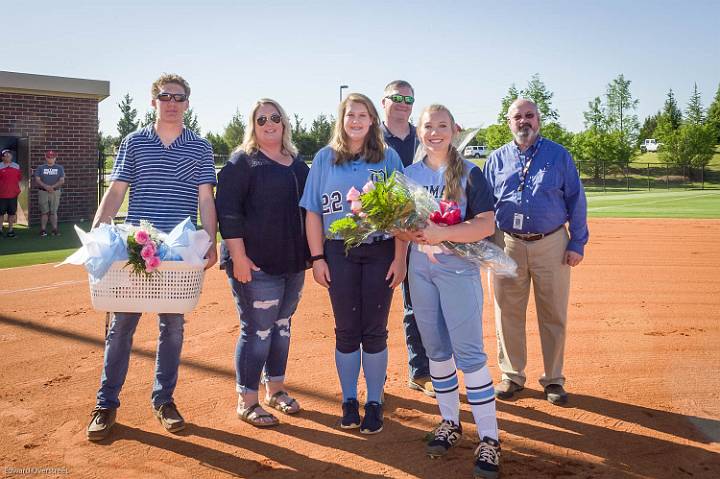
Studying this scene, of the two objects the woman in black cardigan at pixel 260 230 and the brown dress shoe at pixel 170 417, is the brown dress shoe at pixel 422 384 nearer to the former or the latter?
the woman in black cardigan at pixel 260 230

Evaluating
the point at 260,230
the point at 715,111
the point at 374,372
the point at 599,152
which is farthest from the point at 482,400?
the point at 715,111

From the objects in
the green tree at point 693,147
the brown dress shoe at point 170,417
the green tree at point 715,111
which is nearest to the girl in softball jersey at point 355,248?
the brown dress shoe at point 170,417

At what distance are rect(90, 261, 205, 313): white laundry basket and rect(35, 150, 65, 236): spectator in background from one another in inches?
523

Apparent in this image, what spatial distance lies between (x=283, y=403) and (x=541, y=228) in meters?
2.43

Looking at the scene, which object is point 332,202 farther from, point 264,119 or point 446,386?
point 446,386

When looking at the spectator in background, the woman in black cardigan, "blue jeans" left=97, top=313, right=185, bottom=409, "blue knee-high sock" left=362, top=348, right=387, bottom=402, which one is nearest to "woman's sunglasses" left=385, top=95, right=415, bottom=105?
the woman in black cardigan

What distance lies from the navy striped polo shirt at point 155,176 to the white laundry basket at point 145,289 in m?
0.47

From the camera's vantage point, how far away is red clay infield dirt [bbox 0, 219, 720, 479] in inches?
155

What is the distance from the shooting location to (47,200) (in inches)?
637

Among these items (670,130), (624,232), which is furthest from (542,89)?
(624,232)

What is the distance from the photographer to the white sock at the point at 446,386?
418cm

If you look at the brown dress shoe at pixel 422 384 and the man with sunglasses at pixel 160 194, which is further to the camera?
the brown dress shoe at pixel 422 384

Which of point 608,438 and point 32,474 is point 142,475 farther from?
point 608,438

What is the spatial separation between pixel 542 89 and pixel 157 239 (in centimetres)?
5832
